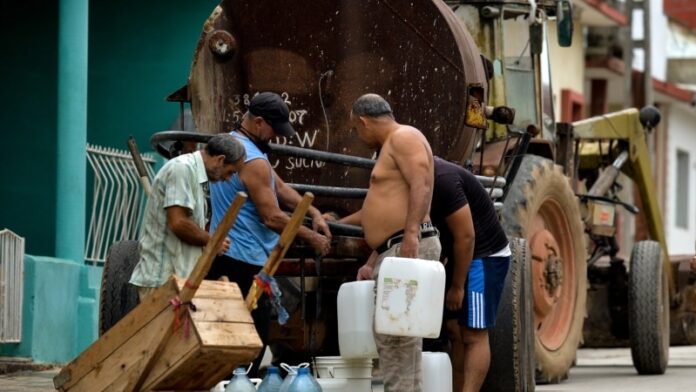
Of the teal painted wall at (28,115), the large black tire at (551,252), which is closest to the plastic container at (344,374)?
the large black tire at (551,252)

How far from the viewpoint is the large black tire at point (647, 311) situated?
49.9 ft

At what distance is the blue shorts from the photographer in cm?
1065

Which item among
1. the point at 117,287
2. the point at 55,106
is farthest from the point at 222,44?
the point at 55,106

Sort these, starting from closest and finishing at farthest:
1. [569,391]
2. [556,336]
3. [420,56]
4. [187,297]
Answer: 1. [187,297]
2. [420,56]
3. [569,391]
4. [556,336]

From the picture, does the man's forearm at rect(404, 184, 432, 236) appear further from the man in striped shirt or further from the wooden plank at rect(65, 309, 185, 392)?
the wooden plank at rect(65, 309, 185, 392)

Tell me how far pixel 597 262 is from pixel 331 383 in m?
7.32

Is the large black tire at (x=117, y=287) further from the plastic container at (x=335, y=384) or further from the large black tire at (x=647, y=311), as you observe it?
the large black tire at (x=647, y=311)

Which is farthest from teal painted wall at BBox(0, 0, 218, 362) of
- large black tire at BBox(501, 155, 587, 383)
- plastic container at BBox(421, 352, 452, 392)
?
plastic container at BBox(421, 352, 452, 392)

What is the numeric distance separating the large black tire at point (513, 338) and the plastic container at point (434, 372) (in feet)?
3.92

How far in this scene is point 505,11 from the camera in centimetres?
1418

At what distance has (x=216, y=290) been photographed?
358 inches

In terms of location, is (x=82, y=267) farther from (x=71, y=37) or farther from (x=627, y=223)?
(x=627, y=223)

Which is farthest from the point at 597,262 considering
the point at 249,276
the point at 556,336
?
the point at 249,276

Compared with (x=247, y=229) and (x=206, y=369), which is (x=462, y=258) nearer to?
(x=247, y=229)
